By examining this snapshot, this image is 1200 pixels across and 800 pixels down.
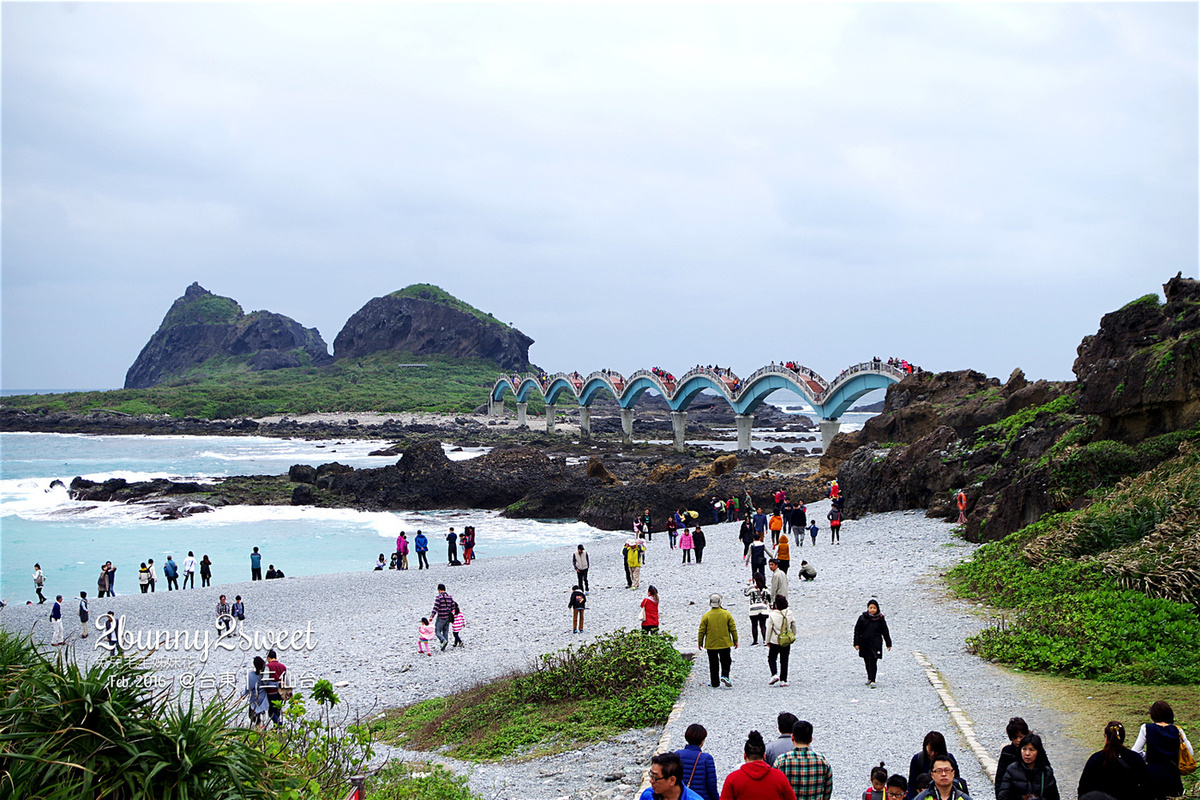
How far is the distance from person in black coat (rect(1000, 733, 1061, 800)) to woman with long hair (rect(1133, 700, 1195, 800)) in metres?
0.67

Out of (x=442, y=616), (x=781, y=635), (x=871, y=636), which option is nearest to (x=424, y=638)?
(x=442, y=616)

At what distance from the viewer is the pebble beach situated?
7.84 metres

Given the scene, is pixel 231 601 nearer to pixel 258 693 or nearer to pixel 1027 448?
pixel 258 693

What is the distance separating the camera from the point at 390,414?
105500 mm

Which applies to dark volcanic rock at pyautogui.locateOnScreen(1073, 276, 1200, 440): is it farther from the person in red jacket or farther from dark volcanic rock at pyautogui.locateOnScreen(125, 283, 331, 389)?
dark volcanic rock at pyautogui.locateOnScreen(125, 283, 331, 389)

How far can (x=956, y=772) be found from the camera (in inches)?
202

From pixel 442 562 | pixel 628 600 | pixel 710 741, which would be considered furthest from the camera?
pixel 442 562

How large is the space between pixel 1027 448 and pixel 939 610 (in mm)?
8832

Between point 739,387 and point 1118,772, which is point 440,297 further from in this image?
point 1118,772

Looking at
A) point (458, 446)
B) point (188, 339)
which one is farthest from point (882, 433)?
point (188, 339)

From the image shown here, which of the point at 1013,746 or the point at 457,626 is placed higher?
the point at 1013,746

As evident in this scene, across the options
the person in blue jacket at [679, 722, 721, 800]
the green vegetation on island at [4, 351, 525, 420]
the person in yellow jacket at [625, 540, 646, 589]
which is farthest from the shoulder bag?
the green vegetation on island at [4, 351, 525, 420]

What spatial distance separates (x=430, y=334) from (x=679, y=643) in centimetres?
15430

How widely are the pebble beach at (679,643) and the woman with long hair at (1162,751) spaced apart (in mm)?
1036
